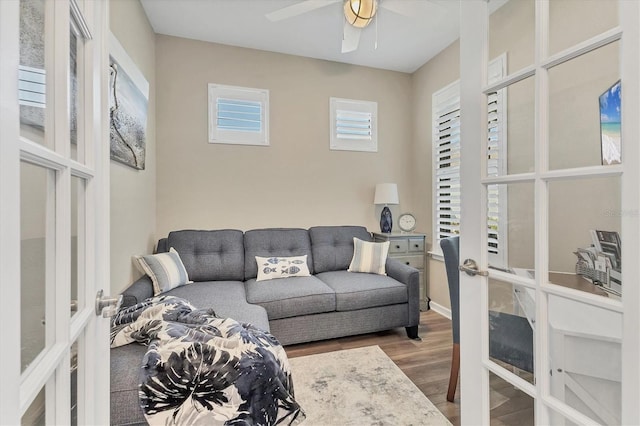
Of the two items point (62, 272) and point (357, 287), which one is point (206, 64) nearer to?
point (357, 287)

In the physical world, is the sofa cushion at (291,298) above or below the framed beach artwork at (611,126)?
below

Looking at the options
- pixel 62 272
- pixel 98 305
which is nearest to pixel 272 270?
pixel 98 305

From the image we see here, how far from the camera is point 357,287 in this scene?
104 inches

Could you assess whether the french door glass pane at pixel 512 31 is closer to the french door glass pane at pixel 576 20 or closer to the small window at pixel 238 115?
the french door glass pane at pixel 576 20

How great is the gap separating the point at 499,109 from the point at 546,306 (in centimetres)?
66

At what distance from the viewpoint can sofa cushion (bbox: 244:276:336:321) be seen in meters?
2.39

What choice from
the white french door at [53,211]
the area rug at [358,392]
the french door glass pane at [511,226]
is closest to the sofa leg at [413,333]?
the area rug at [358,392]

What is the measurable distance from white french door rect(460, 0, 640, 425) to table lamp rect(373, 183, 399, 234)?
238 cm

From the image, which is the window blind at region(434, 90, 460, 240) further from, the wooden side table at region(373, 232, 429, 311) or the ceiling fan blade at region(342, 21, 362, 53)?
the ceiling fan blade at region(342, 21, 362, 53)

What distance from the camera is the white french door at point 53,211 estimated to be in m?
0.39

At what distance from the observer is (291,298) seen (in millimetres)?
2447

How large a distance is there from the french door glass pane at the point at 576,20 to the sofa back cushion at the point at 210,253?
9.21 feet

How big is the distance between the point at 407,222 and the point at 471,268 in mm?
2772

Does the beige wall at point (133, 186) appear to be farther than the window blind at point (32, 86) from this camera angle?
Yes
